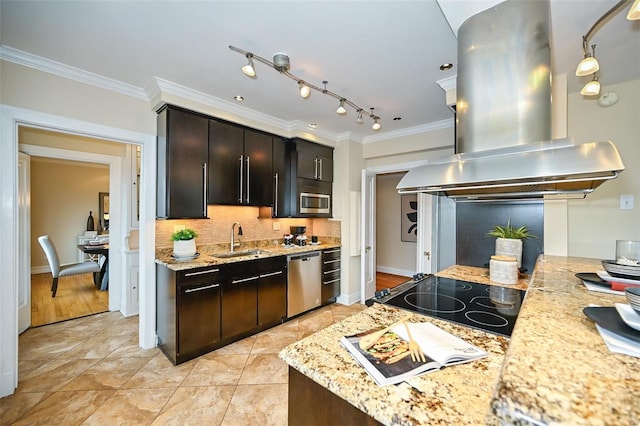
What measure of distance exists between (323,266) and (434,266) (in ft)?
5.07

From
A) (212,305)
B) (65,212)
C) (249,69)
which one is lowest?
(212,305)

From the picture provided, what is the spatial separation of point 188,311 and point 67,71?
91.9 inches

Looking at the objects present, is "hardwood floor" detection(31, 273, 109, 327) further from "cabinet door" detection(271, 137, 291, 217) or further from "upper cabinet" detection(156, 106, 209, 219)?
"cabinet door" detection(271, 137, 291, 217)

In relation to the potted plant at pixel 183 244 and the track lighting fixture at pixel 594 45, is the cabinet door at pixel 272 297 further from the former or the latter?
the track lighting fixture at pixel 594 45

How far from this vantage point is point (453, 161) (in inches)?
48.7

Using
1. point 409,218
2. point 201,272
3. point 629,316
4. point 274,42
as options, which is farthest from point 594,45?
point 409,218

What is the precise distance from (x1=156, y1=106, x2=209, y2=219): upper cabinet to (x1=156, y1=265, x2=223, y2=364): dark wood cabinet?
2.10ft

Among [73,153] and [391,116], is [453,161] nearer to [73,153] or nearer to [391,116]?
[391,116]

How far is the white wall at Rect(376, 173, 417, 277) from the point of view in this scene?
6.04 metres

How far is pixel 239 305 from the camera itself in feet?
9.36

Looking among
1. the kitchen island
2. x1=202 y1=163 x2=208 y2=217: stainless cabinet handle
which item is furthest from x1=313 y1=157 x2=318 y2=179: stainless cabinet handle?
the kitchen island

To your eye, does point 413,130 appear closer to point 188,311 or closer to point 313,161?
point 313,161

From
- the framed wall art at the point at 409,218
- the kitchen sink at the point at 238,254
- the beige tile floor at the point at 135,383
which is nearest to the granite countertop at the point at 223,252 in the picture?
the kitchen sink at the point at 238,254

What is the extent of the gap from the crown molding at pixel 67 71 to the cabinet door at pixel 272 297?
91.8 inches
